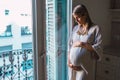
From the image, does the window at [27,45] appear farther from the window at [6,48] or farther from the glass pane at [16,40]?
the window at [6,48]

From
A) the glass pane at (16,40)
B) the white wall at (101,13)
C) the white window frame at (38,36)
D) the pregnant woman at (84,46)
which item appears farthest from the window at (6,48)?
the white wall at (101,13)

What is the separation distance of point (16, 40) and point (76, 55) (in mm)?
701

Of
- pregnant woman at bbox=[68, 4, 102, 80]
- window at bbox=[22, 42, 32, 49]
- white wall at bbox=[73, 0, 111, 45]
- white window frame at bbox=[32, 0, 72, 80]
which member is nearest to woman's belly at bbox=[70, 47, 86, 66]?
pregnant woman at bbox=[68, 4, 102, 80]

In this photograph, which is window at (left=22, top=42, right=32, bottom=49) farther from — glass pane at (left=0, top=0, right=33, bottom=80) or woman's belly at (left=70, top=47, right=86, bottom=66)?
woman's belly at (left=70, top=47, right=86, bottom=66)

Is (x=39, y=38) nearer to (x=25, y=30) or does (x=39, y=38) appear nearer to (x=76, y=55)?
(x=25, y=30)

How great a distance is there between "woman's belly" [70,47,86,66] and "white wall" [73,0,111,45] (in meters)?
0.69

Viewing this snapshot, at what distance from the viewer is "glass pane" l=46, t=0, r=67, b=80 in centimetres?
245

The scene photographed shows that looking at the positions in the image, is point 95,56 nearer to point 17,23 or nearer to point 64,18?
point 64,18

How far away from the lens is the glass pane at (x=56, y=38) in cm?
245

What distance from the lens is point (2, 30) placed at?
211 centimetres

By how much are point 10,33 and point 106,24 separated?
167 cm

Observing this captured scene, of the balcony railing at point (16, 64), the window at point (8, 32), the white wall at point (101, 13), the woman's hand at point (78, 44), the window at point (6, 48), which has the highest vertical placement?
the white wall at point (101, 13)

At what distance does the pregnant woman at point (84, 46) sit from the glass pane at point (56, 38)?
36cm

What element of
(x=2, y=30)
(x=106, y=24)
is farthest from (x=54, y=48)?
(x=106, y=24)
